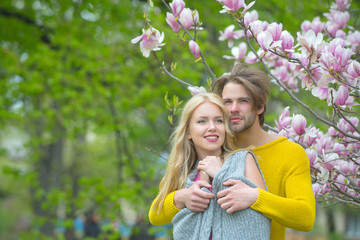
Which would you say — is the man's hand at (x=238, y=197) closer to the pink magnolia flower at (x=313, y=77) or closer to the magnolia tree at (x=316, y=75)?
the magnolia tree at (x=316, y=75)

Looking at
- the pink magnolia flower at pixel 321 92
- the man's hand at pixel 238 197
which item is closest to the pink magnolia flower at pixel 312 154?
the pink magnolia flower at pixel 321 92

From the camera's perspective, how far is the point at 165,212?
7.80ft

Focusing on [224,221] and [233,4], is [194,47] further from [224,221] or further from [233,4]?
[224,221]

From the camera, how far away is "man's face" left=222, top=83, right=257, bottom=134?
248 centimetres

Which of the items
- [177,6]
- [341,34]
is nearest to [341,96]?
[177,6]

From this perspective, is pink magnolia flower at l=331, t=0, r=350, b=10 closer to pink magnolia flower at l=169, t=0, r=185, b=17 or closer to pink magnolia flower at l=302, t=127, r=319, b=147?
pink magnolia flower at l=302, t=127, r=319, b=147

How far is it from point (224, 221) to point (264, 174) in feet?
1.24

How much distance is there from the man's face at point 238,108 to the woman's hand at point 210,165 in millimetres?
251

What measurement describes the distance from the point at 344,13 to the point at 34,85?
4832mm

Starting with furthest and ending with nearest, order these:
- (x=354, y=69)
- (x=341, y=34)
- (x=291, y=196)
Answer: (x=341, y=34)
(x=354, y=69)
(x=291, y=196)

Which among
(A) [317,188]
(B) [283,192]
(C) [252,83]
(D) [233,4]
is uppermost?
(D) [233,4]

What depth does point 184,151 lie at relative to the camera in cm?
248

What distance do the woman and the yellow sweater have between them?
58mm

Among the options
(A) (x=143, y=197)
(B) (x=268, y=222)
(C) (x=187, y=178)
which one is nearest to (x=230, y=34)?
(C) (x=187, y=178)
